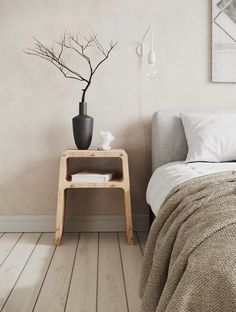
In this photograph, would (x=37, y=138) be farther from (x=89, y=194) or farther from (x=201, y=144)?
(x=201, y=144)

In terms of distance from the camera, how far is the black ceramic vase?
2.75 m

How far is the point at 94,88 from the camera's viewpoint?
9.80 feet

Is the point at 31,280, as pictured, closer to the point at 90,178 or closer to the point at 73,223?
the point at 90,178

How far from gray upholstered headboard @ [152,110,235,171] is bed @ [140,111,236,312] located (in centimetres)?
68

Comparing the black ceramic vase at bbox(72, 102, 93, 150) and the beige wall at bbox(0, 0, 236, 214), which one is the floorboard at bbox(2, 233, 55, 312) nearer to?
the beige wall at bbox(0, 0, 236, 214)

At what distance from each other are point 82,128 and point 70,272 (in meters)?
1.02

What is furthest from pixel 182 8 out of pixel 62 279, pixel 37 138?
pixel 62 279

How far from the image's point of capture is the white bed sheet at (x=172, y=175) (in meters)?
2.02

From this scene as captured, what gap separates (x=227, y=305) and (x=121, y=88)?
234 centimetres

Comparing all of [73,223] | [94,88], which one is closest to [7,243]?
[73,223]

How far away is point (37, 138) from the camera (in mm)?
3004

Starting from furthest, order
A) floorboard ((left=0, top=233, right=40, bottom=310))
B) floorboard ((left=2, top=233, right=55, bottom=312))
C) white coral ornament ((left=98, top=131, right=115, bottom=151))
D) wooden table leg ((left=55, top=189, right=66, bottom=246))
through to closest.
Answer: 1. white coral ornament ((left=98, top=131, right=115, bottom=151))
2. wooden table leg ((left=55, top=189, right=66, bottom=246))
3. floorboard ((left=0, top=233, right=40, bottom=310))
4. floorboard ((left=2, top=233, right=55, bottom=312))

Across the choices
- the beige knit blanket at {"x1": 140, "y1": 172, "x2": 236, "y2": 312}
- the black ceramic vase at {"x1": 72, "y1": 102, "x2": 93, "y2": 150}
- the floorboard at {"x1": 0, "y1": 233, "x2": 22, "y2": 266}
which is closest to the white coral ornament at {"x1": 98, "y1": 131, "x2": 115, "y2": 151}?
the black ceramic vase at {"x1": 72, "y1": 102, "x2": 93, "y2": 150}

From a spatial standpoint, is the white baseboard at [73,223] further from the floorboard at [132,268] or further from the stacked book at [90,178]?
the stacked book at [90,178]
